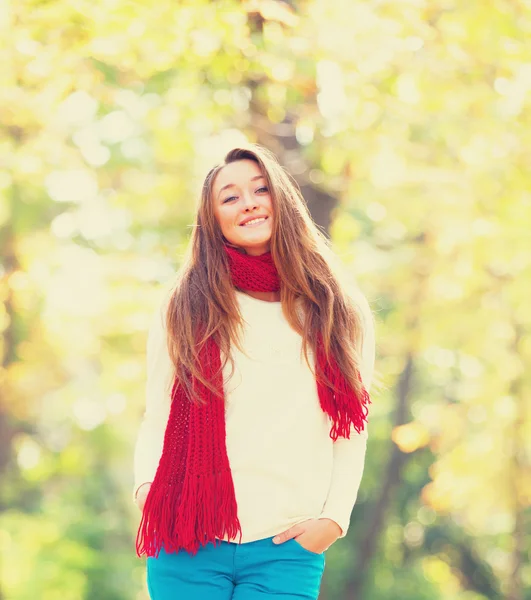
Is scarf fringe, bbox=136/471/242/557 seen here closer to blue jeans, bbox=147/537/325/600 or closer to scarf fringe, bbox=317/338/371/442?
blue jeans, bbox=147/537/325/600

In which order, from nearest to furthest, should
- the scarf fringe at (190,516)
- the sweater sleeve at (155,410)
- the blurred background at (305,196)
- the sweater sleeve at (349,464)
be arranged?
the scarf fringe at (190,516) < the sweater sleeve at (349,464) < the sweater sleeve at (155,410) < the blurred background at (305,196)

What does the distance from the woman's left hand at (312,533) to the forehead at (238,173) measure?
1079mm

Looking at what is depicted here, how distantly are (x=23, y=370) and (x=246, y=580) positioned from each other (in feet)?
38.5

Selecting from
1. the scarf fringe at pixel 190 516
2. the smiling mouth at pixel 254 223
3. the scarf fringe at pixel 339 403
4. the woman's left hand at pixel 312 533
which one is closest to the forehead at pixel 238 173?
the smiling mouth at pixel 254 223

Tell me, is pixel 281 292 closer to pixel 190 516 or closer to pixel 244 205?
pixel 244 205

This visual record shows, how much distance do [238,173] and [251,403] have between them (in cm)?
75

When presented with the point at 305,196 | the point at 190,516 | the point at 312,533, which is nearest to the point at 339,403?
the point at 312,533

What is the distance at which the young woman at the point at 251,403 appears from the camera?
2723 millimetres

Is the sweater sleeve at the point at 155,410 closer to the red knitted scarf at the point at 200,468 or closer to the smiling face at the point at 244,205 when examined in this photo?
the red knitted scarf at the point at 200,468

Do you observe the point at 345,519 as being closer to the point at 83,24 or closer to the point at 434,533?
the point at 83,24

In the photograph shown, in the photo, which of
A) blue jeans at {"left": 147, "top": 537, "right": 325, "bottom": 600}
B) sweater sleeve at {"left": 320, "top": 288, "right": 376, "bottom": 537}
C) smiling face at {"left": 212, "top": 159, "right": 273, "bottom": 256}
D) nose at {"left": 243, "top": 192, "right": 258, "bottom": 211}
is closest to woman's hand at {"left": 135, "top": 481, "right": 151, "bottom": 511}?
blue jeans at {"left": 147, "top": 537, "right": 325, "bottom": 600}

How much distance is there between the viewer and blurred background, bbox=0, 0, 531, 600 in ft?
17.7

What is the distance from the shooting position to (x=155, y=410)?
2.97 m

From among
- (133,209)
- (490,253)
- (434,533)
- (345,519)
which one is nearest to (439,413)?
(490,253)
